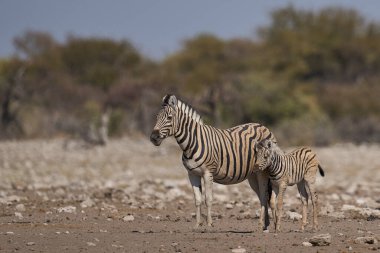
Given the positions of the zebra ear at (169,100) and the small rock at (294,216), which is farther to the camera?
the small rock at (294,216)

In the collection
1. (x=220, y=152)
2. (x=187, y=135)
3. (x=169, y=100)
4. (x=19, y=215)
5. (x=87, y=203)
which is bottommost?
(x=19, y=215)

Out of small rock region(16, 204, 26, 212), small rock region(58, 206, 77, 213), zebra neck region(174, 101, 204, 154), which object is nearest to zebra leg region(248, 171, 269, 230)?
zebra neck region(174, 101, 204, 154)

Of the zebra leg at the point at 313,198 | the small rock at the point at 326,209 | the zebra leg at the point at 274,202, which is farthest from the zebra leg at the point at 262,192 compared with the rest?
the small rock at the point at 326,209

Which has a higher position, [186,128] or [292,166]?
[186,128]

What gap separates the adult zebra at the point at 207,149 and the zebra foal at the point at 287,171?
0.79 ft

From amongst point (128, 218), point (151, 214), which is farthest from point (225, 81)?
point (128, 218)

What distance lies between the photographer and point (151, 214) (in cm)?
1341

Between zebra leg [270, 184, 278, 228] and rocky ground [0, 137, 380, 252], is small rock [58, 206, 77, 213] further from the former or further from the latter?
zebra leg [270, 184, 278, 228]

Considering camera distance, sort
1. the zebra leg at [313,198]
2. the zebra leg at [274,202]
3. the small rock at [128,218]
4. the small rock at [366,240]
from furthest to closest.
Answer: the small rock at [128,218] < the zebra leg at [313,198] < the zebra leg at [274,202] < the small rock at [366,240]

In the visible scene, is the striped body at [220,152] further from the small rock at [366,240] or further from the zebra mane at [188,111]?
the small rock at [366,240]

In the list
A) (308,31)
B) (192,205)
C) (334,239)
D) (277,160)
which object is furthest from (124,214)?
(308,31)

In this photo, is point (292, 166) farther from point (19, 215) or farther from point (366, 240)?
point (19, 215)

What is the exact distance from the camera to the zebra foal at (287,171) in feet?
36.8

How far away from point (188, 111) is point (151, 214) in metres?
2.46
